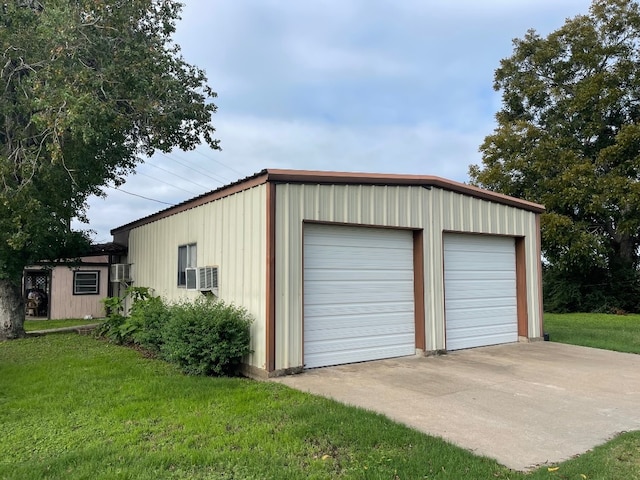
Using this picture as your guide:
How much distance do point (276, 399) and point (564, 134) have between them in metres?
20.5

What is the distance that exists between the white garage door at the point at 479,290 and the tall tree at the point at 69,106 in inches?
287

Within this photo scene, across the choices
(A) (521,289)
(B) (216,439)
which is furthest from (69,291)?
(B) (216,439)

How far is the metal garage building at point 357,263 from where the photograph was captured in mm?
7043

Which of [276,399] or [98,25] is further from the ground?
[98,25]

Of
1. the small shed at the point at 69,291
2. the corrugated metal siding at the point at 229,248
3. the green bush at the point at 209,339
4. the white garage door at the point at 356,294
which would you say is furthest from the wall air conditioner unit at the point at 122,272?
the white garage door at the point at 356,294

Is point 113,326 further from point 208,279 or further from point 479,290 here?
point 479,290

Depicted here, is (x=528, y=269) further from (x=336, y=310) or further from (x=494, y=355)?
(x=336, y=310)

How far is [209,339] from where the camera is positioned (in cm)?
672

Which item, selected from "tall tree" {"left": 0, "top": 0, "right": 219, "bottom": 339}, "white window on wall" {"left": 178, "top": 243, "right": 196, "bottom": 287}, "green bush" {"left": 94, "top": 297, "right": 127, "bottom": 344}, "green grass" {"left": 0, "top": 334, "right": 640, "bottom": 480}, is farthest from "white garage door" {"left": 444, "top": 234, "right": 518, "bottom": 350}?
"tall tree" {"left": 0, "top": 0, "right": 219, "bottom": 339}

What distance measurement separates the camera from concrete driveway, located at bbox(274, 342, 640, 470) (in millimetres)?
4312

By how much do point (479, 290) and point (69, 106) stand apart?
8681mm

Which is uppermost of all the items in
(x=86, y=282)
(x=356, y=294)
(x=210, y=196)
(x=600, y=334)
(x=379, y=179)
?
(x=379, y=179)

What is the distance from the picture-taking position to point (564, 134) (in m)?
21.1

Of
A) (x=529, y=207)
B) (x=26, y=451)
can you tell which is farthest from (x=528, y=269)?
(x=26, y=451)
